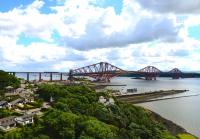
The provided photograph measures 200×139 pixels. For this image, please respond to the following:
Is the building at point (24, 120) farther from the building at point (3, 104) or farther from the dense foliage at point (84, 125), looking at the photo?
the building at point (3, 104)

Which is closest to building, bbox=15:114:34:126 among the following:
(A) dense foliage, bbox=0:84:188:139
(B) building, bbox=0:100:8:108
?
(A) dense foliage, bbox=0:84:188:139

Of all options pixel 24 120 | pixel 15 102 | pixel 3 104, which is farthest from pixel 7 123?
pixel 15 102

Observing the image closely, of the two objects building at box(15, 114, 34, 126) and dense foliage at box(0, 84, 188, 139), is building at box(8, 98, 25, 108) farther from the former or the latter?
building at box(15, 114, 34, 126)

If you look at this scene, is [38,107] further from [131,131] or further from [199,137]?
[199,137]

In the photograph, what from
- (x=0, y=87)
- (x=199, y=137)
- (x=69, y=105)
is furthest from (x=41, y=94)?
(x=199, y=137)

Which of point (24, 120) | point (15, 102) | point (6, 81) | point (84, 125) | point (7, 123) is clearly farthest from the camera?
point (6, 81)

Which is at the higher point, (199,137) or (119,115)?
(119,115)

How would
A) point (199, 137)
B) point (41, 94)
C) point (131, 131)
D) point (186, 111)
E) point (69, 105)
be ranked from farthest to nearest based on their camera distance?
1. point (186, 111)
2. point (41, 94)
3. point (199, 137)
4. point (69, 105)
5. point (131, 131)

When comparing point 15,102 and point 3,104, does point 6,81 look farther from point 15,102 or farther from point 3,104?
point 3,104
